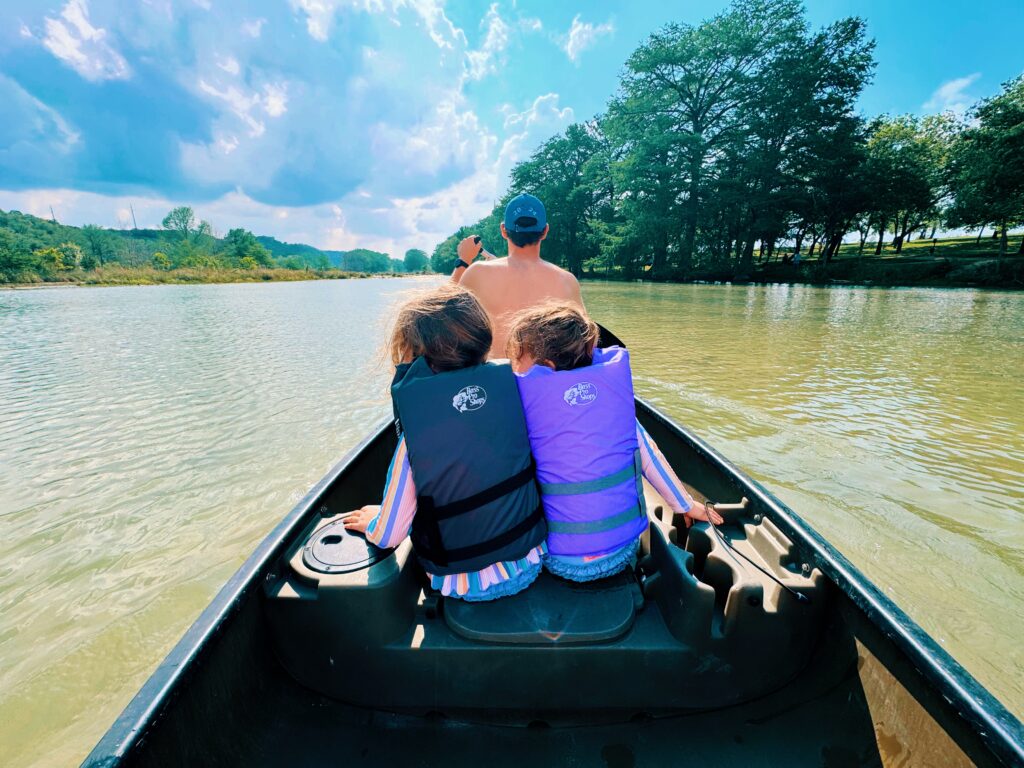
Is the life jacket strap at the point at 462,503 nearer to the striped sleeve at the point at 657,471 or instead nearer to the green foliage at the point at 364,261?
the striped sleeve at the point at 657,471

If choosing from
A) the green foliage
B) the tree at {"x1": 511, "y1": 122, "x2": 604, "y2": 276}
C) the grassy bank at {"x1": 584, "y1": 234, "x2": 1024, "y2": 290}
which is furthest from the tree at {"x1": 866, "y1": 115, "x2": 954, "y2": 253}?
the green foliage

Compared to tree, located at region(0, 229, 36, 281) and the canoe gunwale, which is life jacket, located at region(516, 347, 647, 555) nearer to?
the canoe gunwale

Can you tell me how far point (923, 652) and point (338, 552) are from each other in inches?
69.3

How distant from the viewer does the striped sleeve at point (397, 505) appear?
1.52 m

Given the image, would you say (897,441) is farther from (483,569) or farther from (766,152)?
(766,152)

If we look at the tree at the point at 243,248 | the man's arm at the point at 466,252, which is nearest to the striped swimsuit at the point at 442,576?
the man's arm at the point at 466,252

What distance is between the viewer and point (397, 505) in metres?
1.55

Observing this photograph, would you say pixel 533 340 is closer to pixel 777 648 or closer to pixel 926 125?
pixel 777 648

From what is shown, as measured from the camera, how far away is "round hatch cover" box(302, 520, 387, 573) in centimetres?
160

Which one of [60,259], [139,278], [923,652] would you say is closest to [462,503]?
[923,652]

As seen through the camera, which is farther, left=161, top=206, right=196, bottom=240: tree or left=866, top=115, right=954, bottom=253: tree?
left=161, top=206, right=196, bottom=240: tree

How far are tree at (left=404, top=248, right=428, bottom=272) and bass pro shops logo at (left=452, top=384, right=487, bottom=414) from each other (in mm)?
183756

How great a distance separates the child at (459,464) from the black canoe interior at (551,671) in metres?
0.12

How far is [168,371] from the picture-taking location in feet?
26.9
